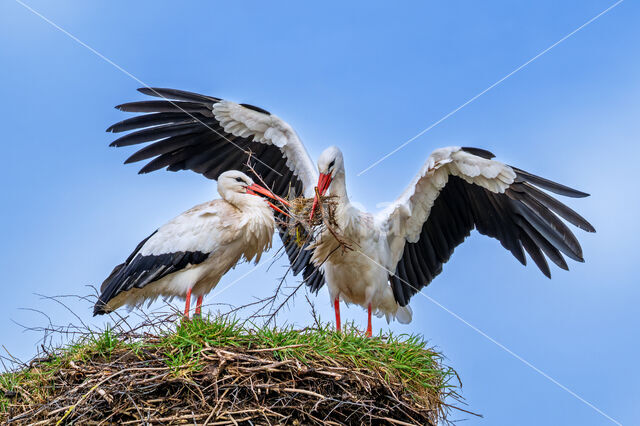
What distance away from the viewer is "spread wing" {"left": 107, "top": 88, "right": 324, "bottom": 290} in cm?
705

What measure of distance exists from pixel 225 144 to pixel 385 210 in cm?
160

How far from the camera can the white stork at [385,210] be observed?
6484 mm

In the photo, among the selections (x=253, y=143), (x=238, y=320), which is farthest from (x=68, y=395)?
(x=253, y=143)

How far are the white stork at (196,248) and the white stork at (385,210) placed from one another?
507 millimetres

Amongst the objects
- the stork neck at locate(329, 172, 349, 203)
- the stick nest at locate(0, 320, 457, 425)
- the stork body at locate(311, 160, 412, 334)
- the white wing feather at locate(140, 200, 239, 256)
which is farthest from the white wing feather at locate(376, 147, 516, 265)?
the stick nest at locate(0, 320, 457, 425)

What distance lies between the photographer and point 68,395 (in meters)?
4.30

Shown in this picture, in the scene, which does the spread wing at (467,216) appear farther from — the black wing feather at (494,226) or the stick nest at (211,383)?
the stick nest at (211,383)

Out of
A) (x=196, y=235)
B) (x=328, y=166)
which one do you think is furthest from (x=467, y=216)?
(x=196, y=235)

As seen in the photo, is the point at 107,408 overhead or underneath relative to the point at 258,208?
underneath

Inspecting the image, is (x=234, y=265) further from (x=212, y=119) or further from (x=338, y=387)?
(x=338, y=387)

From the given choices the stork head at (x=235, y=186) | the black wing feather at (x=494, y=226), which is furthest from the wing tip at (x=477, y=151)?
the stork head at (x=235, y=186)

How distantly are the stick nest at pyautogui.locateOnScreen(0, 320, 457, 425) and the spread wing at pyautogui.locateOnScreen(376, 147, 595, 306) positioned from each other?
7.17 feet

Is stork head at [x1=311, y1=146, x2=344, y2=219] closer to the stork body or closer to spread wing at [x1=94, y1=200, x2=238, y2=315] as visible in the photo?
the stork body

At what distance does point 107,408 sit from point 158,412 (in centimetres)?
27
